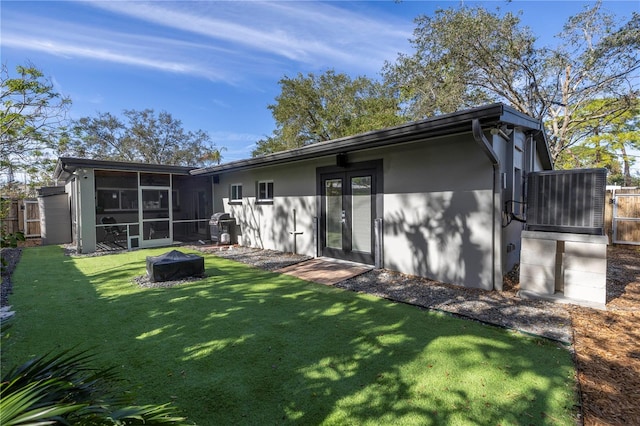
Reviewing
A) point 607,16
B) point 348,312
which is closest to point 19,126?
point 348,312

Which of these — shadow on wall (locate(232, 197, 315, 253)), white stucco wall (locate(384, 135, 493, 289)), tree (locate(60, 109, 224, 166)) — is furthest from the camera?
tree (locate(60, 109, 224, 166))

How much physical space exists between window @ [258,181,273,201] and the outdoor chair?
606 centimetres

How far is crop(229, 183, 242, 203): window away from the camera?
1063cm

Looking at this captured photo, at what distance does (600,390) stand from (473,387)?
1.02m

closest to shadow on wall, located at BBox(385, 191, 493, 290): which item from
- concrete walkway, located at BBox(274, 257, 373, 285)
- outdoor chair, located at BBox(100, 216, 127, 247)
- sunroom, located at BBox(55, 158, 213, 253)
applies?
concrete walkway, located at BBox(274, 257, 373, 285)

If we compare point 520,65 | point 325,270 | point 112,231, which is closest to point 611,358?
point 325,270

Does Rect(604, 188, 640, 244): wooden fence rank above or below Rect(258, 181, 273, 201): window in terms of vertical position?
below

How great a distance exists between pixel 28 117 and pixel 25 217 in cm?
378

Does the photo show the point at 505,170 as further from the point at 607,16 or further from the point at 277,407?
the point at 607,16

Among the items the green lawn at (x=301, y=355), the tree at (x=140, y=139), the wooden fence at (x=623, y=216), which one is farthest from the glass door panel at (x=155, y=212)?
the wooden fence at (x=623, y=216)

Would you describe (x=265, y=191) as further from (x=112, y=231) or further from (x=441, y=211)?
(x=112, y=231)

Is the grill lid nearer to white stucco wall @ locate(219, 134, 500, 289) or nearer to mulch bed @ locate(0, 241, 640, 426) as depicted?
white stucco wall @ locate(219, 134, 500, 289)

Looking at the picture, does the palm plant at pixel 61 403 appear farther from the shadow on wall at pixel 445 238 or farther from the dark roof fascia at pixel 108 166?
the dark roof fascia at pixel 108 166

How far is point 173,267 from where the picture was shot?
237 inches
